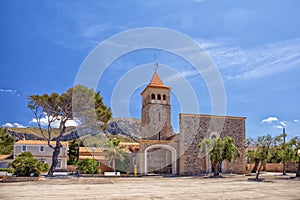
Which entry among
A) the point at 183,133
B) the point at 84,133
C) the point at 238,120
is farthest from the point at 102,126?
the point at 238,120

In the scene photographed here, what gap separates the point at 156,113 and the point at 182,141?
505 centimetres

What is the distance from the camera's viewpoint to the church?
27.9 m

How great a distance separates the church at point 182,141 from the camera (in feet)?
91.7

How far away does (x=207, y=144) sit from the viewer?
2623cm

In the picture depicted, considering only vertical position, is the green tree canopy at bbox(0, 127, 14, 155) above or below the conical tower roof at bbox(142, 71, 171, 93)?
below

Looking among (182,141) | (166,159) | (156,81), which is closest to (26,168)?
(182,141)

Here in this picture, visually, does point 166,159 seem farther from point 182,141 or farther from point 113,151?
point 113,151

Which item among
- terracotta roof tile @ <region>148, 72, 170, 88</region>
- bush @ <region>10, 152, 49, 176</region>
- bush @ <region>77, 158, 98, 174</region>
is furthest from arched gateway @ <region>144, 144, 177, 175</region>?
bush @ <region>10, 152, 49, 176</region>

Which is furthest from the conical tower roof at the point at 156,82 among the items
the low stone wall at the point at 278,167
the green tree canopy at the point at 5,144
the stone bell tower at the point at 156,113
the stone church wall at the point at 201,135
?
the green tree canopy at the point at 5,144

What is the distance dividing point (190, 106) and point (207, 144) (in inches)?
157

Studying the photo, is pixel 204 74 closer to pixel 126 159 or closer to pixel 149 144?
pixel 149 144

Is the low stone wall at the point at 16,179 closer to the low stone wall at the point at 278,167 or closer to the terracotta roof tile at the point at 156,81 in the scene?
the terracotta roof tile at the point at 156,81

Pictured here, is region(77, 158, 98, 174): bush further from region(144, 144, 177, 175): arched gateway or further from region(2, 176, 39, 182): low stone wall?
region(2, 176, 39, 182): low stone wall

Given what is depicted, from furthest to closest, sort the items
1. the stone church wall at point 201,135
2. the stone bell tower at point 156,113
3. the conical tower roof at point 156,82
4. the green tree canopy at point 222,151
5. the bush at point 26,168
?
the conical tower roof at point 156,82 → the stone bell tower at point 156,113 → the stone church wall at point 201,135 → the green tree canopy at point 222,151 → the bush at point 26,168
